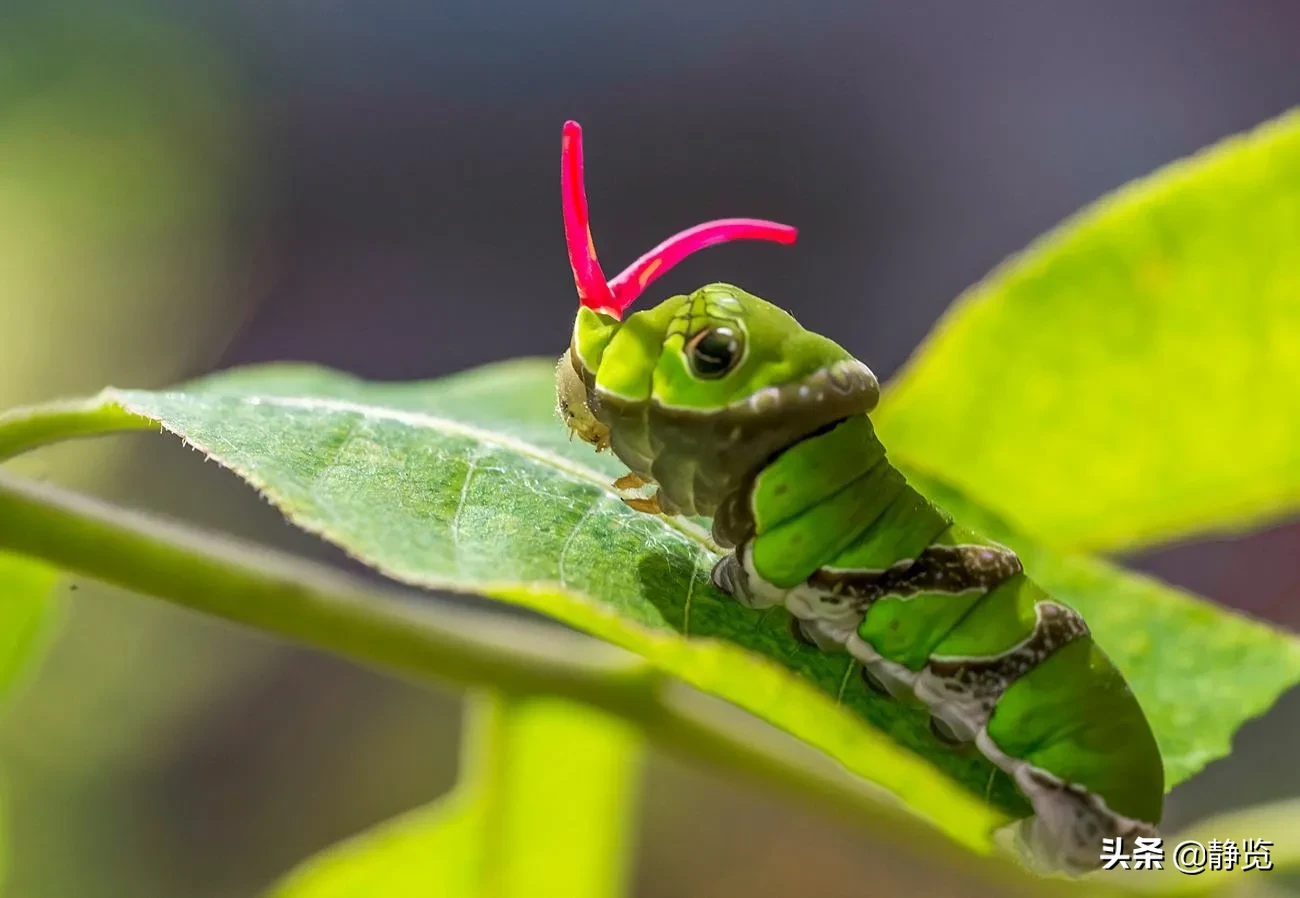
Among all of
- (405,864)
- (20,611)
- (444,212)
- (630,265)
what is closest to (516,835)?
(405,864)

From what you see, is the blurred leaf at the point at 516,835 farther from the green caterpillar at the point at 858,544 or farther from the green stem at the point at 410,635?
the green caterpillar at the point at 858,544

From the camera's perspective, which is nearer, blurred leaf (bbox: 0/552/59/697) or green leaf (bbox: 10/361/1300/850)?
green leaf (bbox: 10/361/1300/850)

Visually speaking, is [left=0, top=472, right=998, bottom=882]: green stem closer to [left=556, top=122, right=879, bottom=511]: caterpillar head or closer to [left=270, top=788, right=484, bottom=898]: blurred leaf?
[left=556, top=122, right=879, bottom=511]: caterpillar head

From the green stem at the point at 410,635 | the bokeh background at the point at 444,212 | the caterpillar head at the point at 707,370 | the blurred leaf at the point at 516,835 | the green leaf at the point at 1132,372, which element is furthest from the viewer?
the bokeh background at the point at 444,212

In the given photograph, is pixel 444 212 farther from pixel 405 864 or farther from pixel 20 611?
pixel 20 611

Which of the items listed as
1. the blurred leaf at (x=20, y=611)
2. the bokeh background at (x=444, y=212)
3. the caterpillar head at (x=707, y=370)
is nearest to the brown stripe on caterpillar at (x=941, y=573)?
the caterpillar head at (x=707, y=370)

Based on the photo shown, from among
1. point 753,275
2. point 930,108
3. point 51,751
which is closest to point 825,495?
point 51,751

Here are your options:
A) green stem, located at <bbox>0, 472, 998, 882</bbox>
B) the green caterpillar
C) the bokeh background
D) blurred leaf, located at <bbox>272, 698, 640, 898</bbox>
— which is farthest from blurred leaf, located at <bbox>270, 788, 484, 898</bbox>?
the bokeh background

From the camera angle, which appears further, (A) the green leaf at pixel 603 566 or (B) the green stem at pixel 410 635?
(B) the green stem at pixel 410 635
